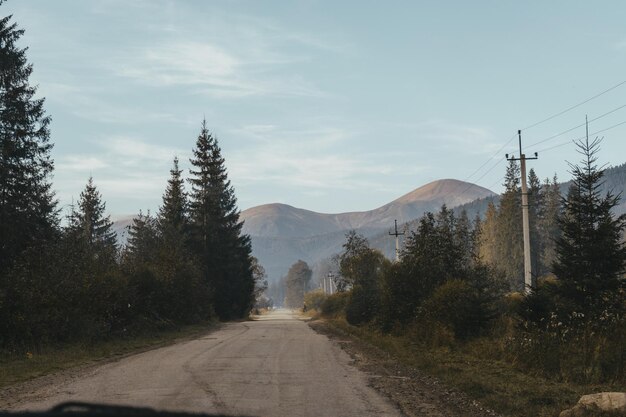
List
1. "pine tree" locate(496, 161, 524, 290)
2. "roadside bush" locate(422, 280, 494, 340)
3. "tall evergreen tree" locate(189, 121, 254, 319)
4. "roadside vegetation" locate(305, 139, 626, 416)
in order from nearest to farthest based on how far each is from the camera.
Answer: "roadside vegetation" locate(305, 139, 626, 416), "roadside bush" locate(422, 280, 494, 340), "tall evergreen tree" locate(189, 121, 254, 319), "pine tree" locate(496, 161, 524, 290)

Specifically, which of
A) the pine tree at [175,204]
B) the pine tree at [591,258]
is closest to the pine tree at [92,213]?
the pine tree at [175,204]

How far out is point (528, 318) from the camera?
15953mm

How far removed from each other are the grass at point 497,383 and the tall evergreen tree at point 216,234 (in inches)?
1625

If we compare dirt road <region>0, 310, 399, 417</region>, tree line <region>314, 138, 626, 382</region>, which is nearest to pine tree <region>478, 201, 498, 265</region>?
tree line <region>314, 138, 626, 382</region>

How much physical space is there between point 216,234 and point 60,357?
137 feet

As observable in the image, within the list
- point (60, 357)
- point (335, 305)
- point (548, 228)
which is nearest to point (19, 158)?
point (60, 357)

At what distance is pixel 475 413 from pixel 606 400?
191cm

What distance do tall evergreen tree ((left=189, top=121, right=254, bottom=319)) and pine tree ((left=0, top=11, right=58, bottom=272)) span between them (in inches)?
1103

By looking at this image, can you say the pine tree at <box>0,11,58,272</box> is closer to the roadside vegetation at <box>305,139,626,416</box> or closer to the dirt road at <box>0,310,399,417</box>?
the dirt road at <box>0,310,399,417</box>

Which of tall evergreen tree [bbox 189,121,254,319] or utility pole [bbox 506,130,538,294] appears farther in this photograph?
tall evergreen tree [bbox 189,121,254,319]

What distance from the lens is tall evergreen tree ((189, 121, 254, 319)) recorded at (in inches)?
2325

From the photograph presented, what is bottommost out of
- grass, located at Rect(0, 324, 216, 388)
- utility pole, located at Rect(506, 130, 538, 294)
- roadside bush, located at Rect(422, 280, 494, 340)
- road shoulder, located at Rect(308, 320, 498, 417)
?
grass, located at Rect(0, 324, 216, 388)

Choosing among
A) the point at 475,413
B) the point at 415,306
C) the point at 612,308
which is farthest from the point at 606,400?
the point at 415,306

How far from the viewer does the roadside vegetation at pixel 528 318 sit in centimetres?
1173
